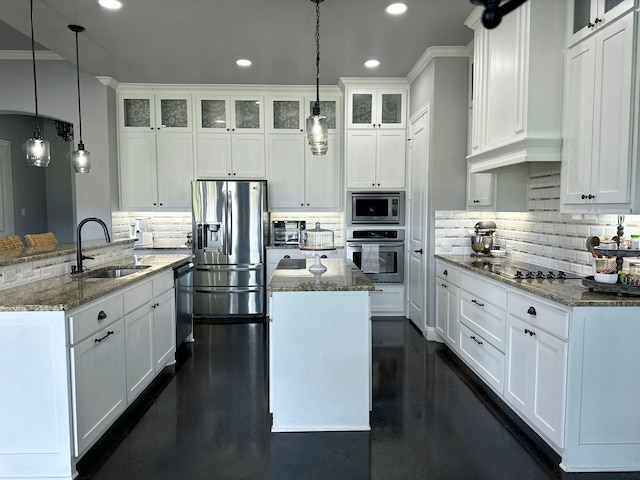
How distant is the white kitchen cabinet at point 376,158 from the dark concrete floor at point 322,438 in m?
2.35

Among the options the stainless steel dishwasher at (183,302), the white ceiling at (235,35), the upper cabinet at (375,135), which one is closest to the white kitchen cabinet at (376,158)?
the upper cabinet at (375,135)

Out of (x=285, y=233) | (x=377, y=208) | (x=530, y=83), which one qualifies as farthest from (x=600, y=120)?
(x=285, y=233)

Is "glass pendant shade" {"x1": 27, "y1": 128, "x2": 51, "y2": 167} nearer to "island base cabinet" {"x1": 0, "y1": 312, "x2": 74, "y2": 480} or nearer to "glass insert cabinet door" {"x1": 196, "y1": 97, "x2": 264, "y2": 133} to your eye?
"island base cabinet" {"x1": 0, "y1": 312, "x2": 74, "y2": 480}

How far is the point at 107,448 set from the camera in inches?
92.9

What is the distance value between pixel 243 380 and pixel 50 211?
6.03 meters

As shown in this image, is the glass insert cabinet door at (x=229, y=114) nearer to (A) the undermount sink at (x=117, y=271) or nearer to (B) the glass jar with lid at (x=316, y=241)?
(A) the undermount sink at (x=117, y=271)

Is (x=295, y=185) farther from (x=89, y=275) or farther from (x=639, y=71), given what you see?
(x=639, y=71)

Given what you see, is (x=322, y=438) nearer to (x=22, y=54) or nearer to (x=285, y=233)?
(x=285, y=233)

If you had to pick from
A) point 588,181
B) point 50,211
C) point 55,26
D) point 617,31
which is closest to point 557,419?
point 588,181

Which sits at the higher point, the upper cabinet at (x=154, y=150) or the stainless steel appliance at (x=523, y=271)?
the upper cabinet at (x=154, y=150)

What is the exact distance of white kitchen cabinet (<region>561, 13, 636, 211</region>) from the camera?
2117 millimetres

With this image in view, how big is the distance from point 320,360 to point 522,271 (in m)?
1.59

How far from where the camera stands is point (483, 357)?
3070 mm

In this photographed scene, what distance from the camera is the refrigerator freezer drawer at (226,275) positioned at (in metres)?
5.10
